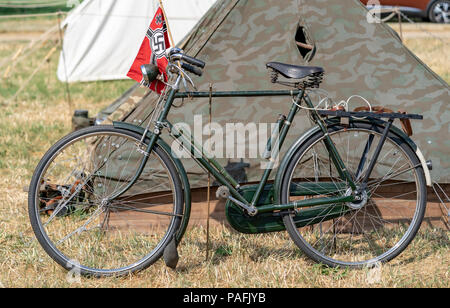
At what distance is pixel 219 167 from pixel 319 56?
120cm

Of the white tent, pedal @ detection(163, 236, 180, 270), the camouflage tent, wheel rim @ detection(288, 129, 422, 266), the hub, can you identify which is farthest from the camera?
the white tent

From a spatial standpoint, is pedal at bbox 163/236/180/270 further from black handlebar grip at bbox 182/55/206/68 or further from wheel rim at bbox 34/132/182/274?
black handlebar grip at bbox 182/55/206/68

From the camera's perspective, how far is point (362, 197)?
400 centimetres

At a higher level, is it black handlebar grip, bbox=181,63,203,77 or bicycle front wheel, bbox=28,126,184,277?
black handlebar grip, bbox=181,63,203,77

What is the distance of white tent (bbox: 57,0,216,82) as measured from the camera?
30.8 ft

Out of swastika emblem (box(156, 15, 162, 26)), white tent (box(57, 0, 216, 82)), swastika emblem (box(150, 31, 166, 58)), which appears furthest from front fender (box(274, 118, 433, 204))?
white tent (box(57, 0, 216, 82))

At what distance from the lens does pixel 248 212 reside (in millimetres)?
3947

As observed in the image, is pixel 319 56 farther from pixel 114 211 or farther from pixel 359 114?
pixel 114 211

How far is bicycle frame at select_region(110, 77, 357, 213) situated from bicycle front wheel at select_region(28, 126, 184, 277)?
14 centimetres

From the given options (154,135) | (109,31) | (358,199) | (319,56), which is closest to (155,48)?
(154,135)

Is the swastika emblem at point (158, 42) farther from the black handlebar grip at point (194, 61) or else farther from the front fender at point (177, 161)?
the front fender at point (177, 161)

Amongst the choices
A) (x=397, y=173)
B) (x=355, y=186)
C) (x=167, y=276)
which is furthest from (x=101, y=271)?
(x=397, y=173)

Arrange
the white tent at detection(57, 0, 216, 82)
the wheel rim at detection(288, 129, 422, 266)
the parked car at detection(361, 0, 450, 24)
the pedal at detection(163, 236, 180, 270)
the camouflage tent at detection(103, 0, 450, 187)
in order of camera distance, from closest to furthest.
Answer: the pedal at detection(163, 236, 180, 270) < the wheel rim at detection(288, 129, 422, 266) < the camouflage tent at detection(103, 0, 450, 187) < the white tent at detection(57, 0, 216, 82) < the parked car at detection(361, 0, 450, 24)
